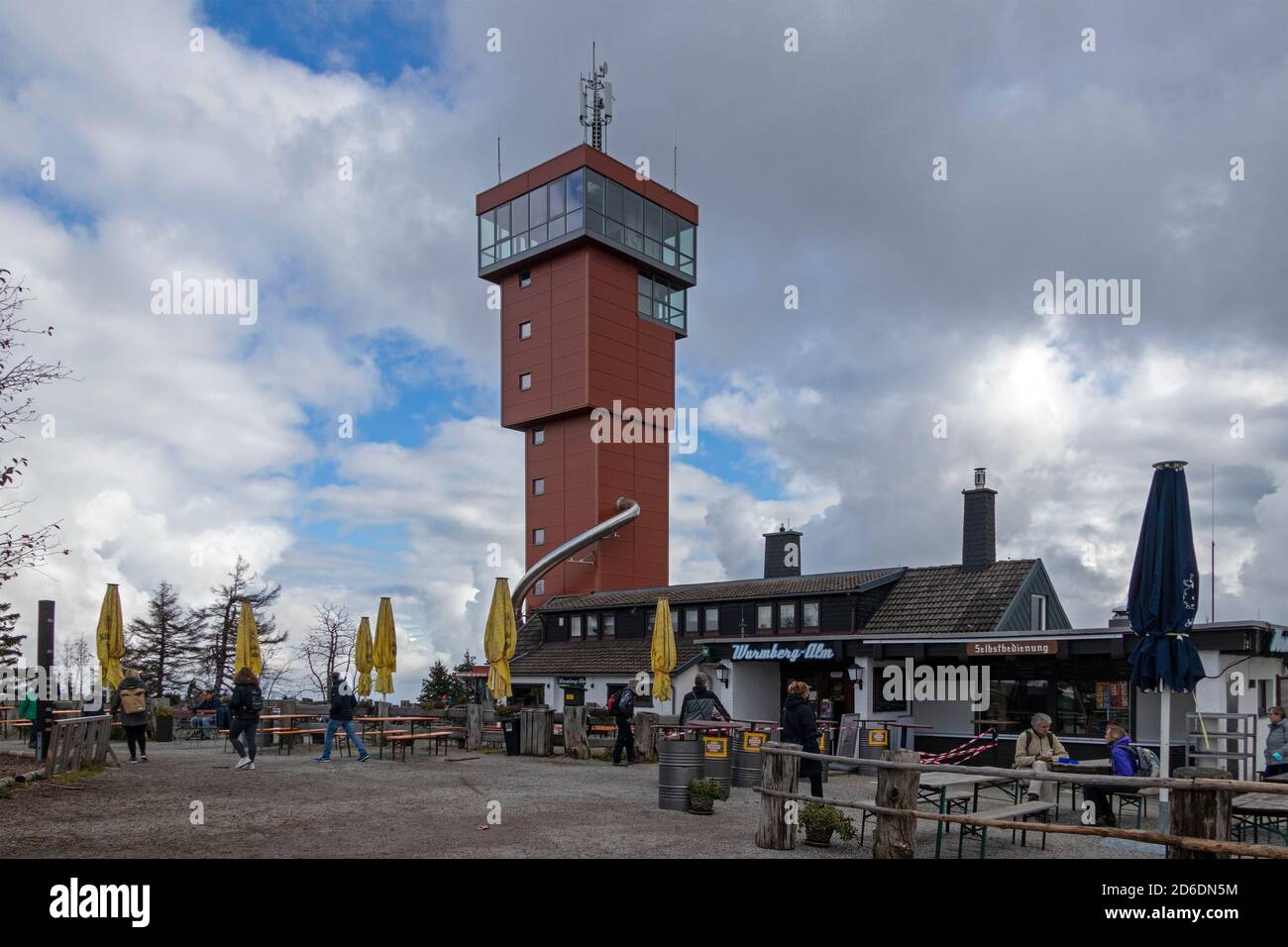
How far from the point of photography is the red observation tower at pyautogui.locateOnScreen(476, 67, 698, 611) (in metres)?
45.0

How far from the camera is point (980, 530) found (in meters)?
28.0

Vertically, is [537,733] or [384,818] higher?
[384,818]

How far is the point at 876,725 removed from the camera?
65.5 ft

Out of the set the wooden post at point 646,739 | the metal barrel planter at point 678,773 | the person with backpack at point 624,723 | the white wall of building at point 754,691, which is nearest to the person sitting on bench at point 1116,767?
the metal barrel planter at point 678,773

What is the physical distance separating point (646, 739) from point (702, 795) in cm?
840

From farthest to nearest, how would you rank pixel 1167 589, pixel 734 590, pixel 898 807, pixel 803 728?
pixel 734 590
pixel 803 728
pixel 1167 589
pixel 898 807

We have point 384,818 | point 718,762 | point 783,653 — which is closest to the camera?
point 384,818

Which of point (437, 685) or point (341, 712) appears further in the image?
point (437, 685)

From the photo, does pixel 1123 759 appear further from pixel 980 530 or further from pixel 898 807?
pixel 980 530

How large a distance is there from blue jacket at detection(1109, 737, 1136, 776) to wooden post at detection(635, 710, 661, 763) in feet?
36.9

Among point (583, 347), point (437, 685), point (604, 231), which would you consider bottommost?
point (437, 685)

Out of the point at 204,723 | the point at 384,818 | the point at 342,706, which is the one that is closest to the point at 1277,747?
the point at 384,818

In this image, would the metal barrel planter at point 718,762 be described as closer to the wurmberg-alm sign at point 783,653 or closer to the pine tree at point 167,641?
the wurmberg-alm sign at point 783,653
